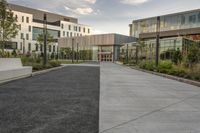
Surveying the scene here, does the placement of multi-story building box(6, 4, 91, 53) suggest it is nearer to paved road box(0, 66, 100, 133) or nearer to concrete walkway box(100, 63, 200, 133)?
paved road box(0, 66, 100, 133)

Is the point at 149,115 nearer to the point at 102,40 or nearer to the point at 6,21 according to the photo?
the point at 6,21

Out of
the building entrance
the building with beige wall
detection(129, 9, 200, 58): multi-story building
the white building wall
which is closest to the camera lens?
detection(129, 9, 200, 58): multi-story building

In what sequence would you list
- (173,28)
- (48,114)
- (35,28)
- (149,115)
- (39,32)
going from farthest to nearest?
1. (39,32)
2. (35,28)
3. (173,28)
4. (149,115)
5. (48,114)

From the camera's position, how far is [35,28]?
10206 cm

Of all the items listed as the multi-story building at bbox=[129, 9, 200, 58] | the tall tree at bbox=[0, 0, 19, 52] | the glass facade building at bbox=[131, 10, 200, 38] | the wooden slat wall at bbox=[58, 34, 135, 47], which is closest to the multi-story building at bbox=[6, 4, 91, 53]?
the wooden slat wall at bbox=[58, 34, 135, 47]

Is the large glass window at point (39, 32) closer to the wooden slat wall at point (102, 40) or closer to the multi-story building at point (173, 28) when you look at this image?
the wooden slat wall at point (102, 40)

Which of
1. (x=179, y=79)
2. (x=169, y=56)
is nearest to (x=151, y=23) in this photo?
(x=169, y=56)

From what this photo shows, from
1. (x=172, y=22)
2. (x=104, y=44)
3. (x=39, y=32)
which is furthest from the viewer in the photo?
(x=39, y=32)

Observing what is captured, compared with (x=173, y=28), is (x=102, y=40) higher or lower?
lower

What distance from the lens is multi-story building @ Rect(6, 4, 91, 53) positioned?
93062 mm

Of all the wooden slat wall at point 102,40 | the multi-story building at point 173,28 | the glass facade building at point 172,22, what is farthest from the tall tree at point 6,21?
the wooden slat wall at point 102,40

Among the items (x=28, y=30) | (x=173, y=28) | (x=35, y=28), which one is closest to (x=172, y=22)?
(x=173, y=28)

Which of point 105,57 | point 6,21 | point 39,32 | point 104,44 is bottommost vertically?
point 105,57

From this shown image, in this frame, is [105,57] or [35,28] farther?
[35,28]
